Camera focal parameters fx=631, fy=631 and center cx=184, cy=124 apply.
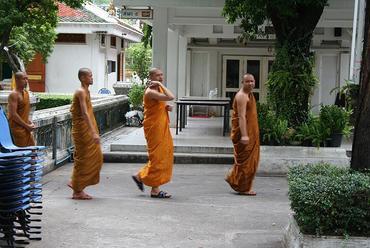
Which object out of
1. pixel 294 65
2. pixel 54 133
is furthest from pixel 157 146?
pixel 294 65

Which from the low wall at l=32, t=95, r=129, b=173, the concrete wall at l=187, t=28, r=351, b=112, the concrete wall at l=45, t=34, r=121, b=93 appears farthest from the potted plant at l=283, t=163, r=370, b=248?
the concrete wall at l=45, t=34, r=121, b=93

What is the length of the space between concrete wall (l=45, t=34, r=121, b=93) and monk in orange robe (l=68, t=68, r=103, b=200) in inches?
880

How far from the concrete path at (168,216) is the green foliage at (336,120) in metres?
1.45

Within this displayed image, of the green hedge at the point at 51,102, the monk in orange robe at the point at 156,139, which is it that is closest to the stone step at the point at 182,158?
the monk in orange robe at the point at 156,139

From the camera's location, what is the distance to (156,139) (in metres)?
8.90

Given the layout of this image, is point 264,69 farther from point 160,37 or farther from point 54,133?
point 54,133

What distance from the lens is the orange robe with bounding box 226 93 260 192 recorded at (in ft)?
30.1

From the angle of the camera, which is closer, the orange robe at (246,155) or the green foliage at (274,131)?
the orange robe at (246,155)

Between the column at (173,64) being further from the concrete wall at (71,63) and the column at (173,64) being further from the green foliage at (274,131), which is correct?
the concrete wall at (71,63)

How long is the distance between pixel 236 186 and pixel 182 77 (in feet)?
38.2

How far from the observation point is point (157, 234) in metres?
6.80

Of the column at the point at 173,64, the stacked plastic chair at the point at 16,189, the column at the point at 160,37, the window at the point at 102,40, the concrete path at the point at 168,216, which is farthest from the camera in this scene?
the window at the point at 102,40

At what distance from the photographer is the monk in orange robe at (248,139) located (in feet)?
30.1

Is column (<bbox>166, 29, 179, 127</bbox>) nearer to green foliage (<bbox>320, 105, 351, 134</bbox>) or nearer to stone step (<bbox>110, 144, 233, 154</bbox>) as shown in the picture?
stone step (<bbox>110, 144, 233, 154</bbox>)
